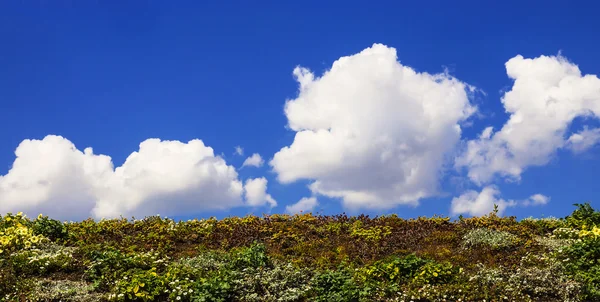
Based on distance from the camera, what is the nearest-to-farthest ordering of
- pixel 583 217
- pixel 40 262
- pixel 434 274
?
pixel 434 274 → pixel 40 262 → pixel 583 217

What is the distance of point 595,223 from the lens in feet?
63.8

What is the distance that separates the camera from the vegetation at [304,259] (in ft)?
46.2

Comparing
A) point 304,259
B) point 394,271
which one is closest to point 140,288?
point 304,259

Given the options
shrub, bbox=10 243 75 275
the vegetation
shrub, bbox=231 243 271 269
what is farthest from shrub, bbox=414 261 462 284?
shrub, bbox=10 243 75 275

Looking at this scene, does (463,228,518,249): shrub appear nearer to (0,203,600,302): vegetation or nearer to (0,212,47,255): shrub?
(0,203,600,302): vegetation

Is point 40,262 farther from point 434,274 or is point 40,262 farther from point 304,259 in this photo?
point 434,274

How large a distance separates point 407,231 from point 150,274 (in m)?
9.35

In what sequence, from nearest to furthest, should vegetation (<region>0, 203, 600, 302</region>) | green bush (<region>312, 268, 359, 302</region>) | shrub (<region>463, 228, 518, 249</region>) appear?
green bush (<region>312, 268, 359, 302</region>)
vegetation (<region>0, 203, 600, 302</region>)
shrub (<region>463, 228, 518, 249</region>)

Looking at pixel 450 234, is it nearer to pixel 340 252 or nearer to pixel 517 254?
pixel 517 254

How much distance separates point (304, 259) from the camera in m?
16.8

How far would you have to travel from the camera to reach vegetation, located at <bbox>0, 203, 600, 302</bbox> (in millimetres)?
14094

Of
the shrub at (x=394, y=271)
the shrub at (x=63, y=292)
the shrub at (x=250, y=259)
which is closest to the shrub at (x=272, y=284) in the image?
the shrub at (x=250, y=259)

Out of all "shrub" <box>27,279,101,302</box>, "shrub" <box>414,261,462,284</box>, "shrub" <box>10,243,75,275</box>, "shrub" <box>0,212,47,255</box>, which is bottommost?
"shrub" <box>27,279,101,302</box>

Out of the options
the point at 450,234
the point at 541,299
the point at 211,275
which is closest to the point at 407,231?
the point at 450,234
